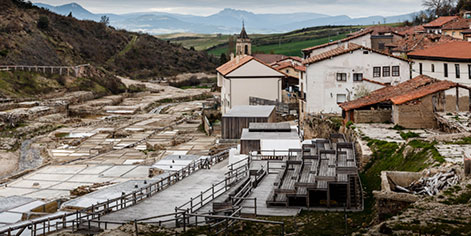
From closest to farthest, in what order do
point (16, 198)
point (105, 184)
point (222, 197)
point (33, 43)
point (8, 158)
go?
point (222, 197) → point (16, 198) → point (105, 184) → point (8, 158) → point (33, 43)

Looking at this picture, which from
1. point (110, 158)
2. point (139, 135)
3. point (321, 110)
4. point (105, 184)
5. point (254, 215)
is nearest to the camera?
point (254, 215)

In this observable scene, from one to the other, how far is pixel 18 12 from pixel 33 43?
45.9ft

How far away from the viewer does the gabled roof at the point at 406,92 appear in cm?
2977

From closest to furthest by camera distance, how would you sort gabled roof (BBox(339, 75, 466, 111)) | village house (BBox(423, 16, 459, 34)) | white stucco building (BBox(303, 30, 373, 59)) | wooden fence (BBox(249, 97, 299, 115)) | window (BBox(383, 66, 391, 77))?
1. gabled roof (BBox(339, 75, 466, 111))
2. window (BBox(383, 66, 391, 77))
3. white stucco building (BBox(303, 30, 373, 59))
4. wooden fence (BBox(249, 97, 299, 115))
5. village house (BBox(423, 16, 459, 34))

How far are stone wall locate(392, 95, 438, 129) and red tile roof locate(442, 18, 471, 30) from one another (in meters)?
38.5

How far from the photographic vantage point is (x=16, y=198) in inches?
1229

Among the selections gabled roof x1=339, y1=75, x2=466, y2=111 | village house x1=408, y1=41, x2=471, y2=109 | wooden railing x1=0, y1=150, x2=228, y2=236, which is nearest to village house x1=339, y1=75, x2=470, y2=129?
gabled roof x1=339, y1=75, x2=466, y2=111

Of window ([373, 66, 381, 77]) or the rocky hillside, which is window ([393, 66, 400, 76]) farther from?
the rocky hillside

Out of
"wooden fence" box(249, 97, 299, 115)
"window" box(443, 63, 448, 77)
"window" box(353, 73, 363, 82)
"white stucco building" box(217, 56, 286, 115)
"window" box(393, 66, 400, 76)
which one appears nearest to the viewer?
"window" box(443, 63, 448, 77)

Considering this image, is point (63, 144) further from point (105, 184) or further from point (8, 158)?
point (105, 184)

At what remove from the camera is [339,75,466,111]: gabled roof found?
29766 mm

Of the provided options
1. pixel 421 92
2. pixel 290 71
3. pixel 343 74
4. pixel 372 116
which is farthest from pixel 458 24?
pixel 421 92

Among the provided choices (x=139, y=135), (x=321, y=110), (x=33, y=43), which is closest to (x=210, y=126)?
(x=139, y=135)

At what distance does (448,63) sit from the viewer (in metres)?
34.7
